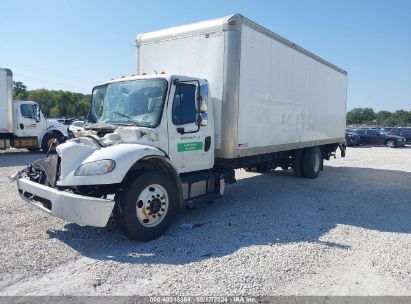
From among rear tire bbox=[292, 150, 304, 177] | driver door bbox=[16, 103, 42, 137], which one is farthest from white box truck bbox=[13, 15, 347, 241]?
driver door bbox=[16, 103, 42, 137]

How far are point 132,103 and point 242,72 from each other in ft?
7.05

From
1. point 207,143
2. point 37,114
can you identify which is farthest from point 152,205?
point 37,114

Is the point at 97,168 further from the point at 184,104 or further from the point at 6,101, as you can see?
the point at 6,101

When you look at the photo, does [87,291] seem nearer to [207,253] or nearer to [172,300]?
[172,300]

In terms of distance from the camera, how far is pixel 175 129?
5.77m

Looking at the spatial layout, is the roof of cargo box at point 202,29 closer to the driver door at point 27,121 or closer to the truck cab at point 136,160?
the truck cab at point 136,160

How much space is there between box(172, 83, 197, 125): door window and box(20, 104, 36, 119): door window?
13.7 metres

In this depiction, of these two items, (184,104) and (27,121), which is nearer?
(184,104)

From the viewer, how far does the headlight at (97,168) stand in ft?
15.1

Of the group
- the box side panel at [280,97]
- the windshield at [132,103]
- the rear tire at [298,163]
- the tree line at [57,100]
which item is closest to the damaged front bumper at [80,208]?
the windshield at [132,103]

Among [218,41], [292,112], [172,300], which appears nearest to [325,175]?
[292,112]

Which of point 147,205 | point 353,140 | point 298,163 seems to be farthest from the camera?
point 353,140

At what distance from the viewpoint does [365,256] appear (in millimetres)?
4797

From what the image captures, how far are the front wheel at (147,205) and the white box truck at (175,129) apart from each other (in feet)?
0.05
